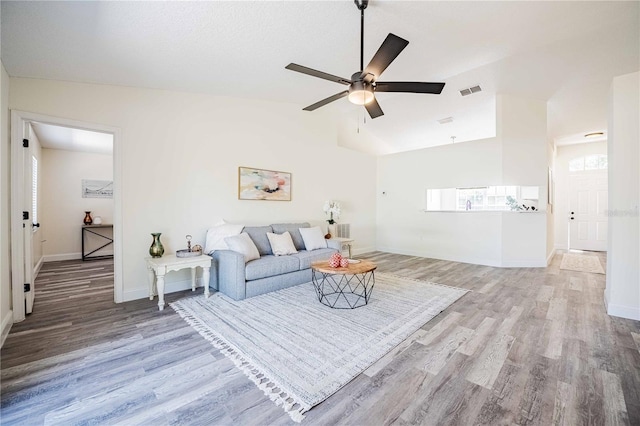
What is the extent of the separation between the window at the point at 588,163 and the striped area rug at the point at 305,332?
279 inches

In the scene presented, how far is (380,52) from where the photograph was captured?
2238mm

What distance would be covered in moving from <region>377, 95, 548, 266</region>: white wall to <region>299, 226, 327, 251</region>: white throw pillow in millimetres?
3008

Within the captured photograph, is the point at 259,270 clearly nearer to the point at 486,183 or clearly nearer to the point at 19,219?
the point at 19,219

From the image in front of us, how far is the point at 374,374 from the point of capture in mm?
1941

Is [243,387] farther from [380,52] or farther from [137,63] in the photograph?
[137,63]

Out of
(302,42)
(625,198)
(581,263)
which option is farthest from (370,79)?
(581,263)

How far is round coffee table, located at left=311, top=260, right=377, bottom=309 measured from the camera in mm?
3146

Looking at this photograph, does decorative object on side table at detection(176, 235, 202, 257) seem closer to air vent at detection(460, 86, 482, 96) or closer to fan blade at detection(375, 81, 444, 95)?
fan blade at detection(375, 81, 444, 95)

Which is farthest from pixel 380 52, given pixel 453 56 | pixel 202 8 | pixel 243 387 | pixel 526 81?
pixel 526 81

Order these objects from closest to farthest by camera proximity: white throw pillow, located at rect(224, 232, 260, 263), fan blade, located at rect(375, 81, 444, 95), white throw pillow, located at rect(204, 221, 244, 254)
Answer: fan blade, located at rect(375, 81, 444, 95), white throw pillow, located at rect(224, 232, 260, 263), white throw pillow, located at rect(204, 221, 244, 254)

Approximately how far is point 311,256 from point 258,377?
2479 mm

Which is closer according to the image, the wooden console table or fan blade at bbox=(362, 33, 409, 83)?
fan blade at bbox=(362, 33, 409, 83)

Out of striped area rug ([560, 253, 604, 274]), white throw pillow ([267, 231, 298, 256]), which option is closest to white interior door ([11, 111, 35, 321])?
white throw pillow ([267, 231, 298, 256])

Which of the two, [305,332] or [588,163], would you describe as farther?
[588,163]
